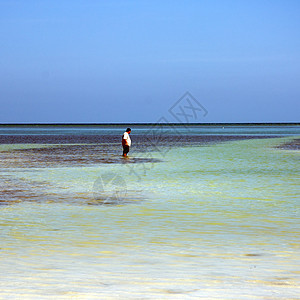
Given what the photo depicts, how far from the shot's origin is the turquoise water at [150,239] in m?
5.00

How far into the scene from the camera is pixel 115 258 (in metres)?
6.16

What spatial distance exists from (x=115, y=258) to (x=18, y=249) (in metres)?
1.26

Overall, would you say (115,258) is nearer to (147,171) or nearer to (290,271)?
(290,271)

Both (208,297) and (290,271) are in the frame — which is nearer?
(208,297)

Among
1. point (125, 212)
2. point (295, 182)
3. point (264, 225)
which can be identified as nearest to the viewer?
point (264, 225)

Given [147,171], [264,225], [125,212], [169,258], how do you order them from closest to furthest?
[169,258]
[264,225]
[125,212]
[147,171]

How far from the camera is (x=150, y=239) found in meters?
7.26

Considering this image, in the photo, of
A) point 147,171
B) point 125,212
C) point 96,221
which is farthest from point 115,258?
point 147,171

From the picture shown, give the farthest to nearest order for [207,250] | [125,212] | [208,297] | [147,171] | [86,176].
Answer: [147,171] → [86,176] → [125,212] → [207,250] → [208,297]

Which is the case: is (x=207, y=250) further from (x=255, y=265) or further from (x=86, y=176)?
(x=86, y=176)

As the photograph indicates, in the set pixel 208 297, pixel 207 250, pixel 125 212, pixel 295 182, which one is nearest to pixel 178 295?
pixel 208 297

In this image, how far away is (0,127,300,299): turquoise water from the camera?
16.4ft

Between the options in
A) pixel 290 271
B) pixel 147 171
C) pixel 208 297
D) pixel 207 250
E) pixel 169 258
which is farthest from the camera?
pixel 147 171

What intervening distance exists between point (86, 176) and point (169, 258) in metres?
9.85
